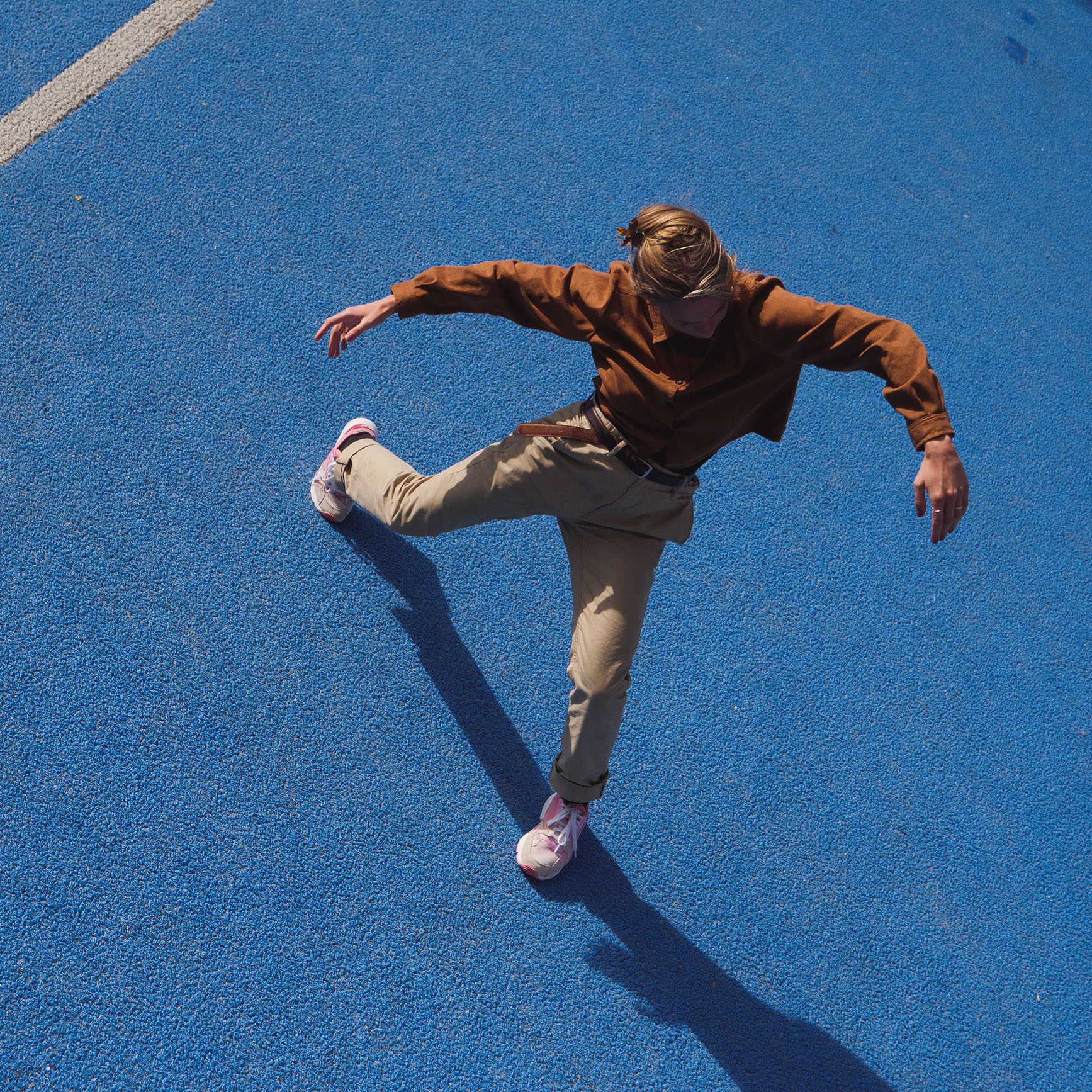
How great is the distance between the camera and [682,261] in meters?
2.08

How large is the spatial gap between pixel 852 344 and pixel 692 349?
36 centimetres

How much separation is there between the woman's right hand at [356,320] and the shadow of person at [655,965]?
109 centimetres

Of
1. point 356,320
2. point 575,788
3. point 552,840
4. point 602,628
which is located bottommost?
point 552,840

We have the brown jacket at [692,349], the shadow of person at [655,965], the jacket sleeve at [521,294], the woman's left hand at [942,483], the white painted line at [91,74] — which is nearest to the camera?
the woman's left hand at [942,483]

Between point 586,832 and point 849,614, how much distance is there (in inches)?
52.0

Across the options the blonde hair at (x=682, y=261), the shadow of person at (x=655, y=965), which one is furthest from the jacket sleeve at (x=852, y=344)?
the shadow of person at (x=655, y=965)

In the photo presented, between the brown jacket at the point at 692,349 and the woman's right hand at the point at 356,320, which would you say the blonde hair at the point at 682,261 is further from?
the woman's right hand at the point at 356,320

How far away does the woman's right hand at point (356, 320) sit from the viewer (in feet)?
8.02

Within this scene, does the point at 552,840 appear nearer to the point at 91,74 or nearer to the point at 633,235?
the point at 633,235

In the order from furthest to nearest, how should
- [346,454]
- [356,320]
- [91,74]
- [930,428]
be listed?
1. [91,74]
2. [346,454]
3. [356,320]
4. [930,428]

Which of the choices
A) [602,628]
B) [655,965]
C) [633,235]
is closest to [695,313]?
[633,235]

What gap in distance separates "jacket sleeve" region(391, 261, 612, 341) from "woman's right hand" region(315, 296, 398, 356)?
58 mm

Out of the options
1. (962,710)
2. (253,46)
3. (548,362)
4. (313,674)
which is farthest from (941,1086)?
(253,46)

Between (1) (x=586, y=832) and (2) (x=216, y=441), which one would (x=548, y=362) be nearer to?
(2) (x=216, y=441)
